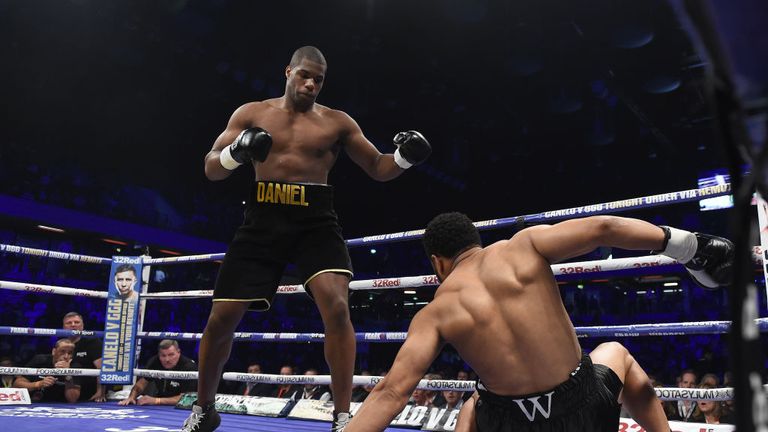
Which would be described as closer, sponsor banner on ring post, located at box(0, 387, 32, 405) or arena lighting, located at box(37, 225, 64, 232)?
sponsor banner on ring post, located at box(0, 387, 32, 405)

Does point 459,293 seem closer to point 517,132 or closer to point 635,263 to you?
point 635,263

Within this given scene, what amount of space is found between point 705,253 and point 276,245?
1.45m

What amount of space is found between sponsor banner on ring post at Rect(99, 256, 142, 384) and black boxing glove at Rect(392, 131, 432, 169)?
2.50 m

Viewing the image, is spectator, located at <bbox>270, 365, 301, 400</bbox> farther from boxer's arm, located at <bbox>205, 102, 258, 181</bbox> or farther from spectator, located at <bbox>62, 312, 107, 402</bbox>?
boxer's arm, located at <bbox>205, 102, 258, 181</bbox>

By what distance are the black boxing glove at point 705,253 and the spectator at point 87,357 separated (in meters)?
3.86

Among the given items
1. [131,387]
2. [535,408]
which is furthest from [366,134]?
[535,408]

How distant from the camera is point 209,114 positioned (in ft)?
37.7

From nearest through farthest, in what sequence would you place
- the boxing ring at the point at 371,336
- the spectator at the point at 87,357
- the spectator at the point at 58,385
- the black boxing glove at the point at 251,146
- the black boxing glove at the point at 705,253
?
the black boxing glove at the point at 705,253
the black boxing glove at the point at 251,146
the boxing ring at the point at 371,336
the spectator at the point at 58,385
the spectator at the point at 87,357

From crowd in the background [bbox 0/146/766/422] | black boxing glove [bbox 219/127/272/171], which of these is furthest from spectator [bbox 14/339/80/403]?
crowd in the background [bbox 0/146/766/422]

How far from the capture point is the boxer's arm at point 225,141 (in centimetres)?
239

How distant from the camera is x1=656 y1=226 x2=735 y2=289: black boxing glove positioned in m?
1.38

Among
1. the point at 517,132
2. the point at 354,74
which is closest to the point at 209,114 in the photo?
the point at 354,74

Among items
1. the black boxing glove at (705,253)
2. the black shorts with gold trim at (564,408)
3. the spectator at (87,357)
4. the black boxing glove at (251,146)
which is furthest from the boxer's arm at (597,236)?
the spectator at (87,357)

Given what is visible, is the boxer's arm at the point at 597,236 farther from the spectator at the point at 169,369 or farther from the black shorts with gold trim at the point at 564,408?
the spectator at the point at 169,369
